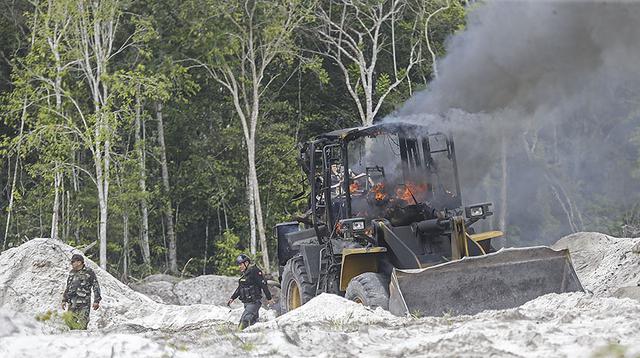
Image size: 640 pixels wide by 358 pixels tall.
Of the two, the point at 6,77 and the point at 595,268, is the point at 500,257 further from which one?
the point at 6,77

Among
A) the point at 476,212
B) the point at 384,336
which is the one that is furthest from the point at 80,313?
the point at 384,336

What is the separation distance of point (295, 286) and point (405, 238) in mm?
2755

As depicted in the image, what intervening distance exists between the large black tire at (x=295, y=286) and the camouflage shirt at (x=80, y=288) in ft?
9.27

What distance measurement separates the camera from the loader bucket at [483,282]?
11133 mm

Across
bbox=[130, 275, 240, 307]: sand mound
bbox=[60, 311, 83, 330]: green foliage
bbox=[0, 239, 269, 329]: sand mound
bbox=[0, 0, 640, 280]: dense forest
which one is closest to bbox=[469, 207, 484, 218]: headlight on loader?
bbox=[0, 239, 269, 329]: sand mound

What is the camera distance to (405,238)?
1205cm

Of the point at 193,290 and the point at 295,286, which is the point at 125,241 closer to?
the point at 193,290

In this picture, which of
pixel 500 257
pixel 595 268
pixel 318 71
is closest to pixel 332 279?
pixel 500 257

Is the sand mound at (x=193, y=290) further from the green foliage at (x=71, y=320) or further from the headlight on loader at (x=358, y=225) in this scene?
the headlight on loader at (x=358, y=225)

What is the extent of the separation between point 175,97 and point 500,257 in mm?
18838

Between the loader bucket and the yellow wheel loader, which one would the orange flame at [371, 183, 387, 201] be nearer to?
the yellow wheel loader

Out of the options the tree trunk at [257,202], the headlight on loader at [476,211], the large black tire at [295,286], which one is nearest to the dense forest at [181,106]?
the tree trunk at [257,202]

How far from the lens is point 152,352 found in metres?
7.49

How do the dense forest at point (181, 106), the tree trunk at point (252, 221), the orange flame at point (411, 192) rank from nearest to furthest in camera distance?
the orange flame at point (411, 192) < the dense forest at point (181, 106) < the tree trunk at point (252, 221)
